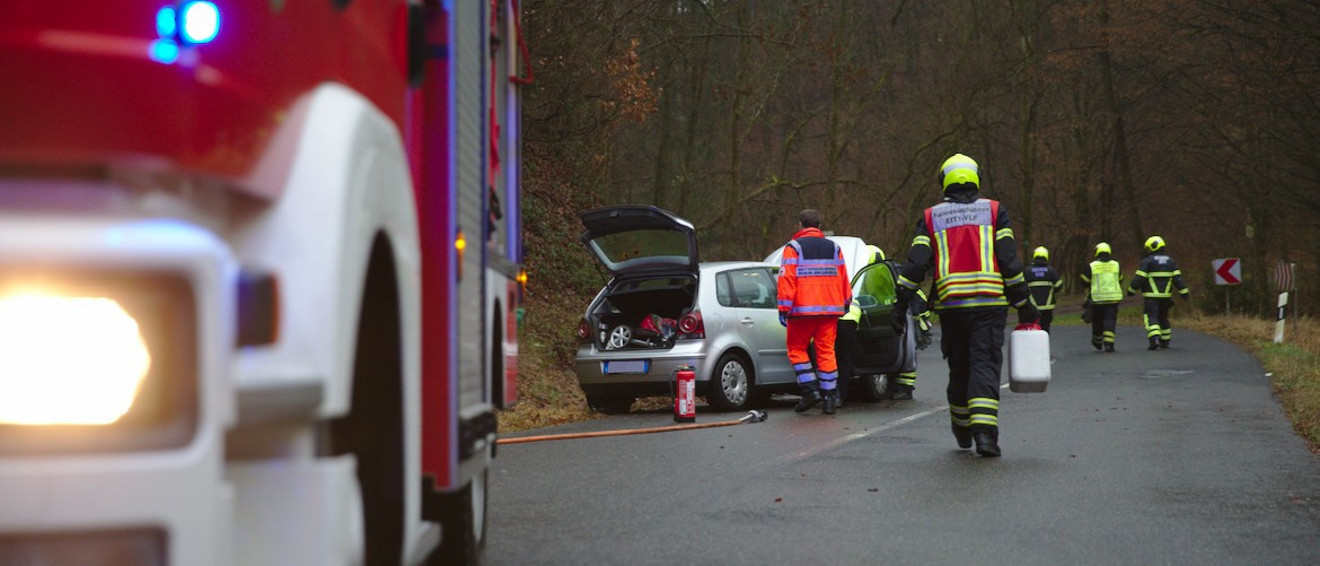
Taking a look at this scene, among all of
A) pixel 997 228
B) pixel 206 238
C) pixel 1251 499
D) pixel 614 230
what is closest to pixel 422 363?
pixel 206 238

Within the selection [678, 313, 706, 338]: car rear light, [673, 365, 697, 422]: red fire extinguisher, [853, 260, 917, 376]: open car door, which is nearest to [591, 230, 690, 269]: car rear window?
[678, 313, 706, 338]: car rear light

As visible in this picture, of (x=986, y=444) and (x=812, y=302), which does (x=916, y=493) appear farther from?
(x=812, y=302)

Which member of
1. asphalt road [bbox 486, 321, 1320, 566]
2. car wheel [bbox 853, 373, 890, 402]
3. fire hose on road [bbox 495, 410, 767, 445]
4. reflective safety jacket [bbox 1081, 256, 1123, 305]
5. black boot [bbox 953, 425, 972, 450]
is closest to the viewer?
asphalt road [bbox 486, 321, 1320, 566]

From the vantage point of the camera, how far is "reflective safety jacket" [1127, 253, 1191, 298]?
1095 inches

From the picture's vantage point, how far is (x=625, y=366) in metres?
15.4

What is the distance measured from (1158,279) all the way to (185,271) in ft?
90.2

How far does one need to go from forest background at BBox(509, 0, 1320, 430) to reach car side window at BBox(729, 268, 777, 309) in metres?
3.54

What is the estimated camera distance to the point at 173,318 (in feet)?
7.09

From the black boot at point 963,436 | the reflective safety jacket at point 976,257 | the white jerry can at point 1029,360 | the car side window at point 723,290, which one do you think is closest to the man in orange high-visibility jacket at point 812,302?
the car side window at point 723,290

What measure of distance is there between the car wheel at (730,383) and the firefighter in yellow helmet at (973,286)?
191 inches

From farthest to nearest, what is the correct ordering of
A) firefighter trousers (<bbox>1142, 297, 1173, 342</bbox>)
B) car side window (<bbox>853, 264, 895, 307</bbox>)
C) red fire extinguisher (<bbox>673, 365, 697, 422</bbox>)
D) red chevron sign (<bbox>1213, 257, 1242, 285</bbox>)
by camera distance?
1. red chevron sign (<bbox>1213, 257, 1242, 285</bbox>)
2. firefighter trousers (<bbox>1142, 297, 1173, 342</bbox>)
3. car side window (<bbox>853, 264, 895, 307</bbox>)
4. red fire extinguisher (<bbox>673, 365, 697, 422</bbox>)

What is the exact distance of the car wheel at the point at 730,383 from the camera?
15.3m

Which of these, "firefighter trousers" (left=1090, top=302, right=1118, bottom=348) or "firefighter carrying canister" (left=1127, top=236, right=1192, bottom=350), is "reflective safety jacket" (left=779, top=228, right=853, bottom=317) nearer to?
"firefighter trousers" (left=1090, top=302, right=1118, bottom=348)

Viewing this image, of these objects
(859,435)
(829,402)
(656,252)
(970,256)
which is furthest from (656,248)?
(970,256)
